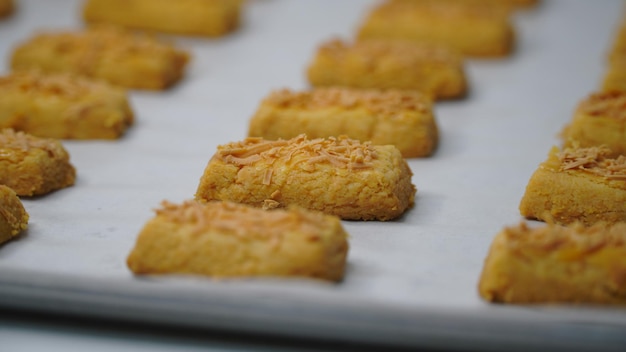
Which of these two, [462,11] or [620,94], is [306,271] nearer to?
[620,94]

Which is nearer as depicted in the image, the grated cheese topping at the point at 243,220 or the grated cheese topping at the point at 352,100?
the grated cheese topping at the point at 243,220

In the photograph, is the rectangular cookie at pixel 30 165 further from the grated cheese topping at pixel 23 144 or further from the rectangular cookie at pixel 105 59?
the rectangular cookie at pixel 105 59

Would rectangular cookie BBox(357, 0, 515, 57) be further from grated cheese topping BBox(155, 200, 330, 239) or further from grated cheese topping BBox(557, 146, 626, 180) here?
grated cheese topping BBox(155, 200, 330, 239)

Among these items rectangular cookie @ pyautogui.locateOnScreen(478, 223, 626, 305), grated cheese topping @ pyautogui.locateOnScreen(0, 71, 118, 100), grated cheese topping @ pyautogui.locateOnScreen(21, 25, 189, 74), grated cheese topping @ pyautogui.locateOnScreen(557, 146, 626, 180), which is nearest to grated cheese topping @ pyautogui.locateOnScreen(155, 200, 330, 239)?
rectangular cookie @ pyautogui.locateOnScreen(478, 223, 626, 305)

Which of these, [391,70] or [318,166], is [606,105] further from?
[318,166]

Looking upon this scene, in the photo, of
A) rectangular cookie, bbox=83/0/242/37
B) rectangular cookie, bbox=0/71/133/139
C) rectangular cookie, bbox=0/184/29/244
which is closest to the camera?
rectangular cookie, bbox=0/184/29/244

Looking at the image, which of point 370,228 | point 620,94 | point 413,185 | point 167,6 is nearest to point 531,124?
point 620,94

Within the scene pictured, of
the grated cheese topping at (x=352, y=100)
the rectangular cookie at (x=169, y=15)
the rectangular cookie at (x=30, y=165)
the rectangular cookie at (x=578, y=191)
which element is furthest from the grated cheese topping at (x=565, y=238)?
the rectangular cookie at (x=169, y=15)
